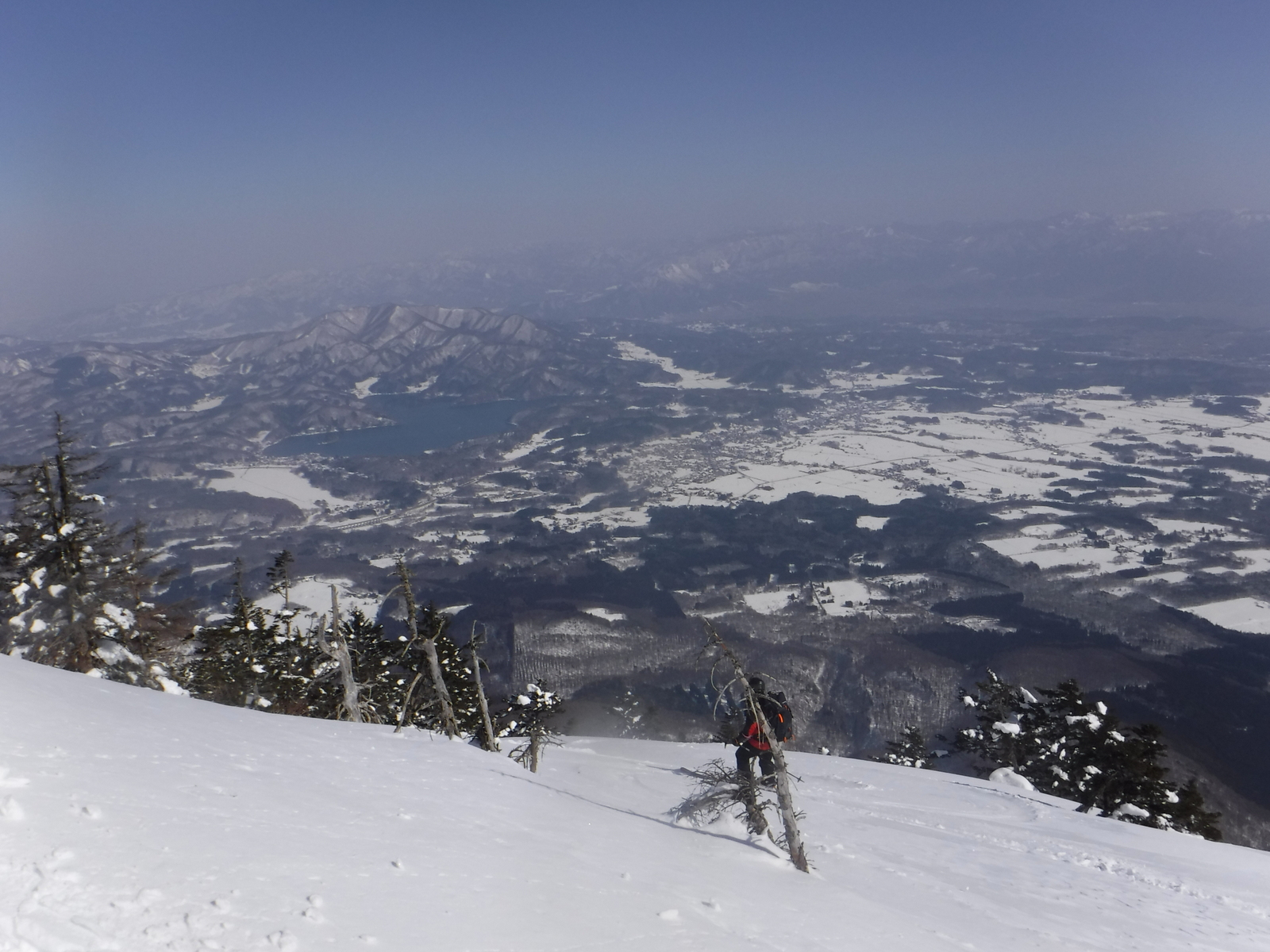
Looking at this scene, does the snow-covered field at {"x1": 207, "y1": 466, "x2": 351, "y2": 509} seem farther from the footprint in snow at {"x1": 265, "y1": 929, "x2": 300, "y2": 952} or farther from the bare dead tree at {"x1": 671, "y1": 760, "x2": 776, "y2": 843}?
the footprint in snow at {"x1": 265, "y1": 929, "x2": 300, "y2": 952}

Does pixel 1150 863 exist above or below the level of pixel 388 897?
below

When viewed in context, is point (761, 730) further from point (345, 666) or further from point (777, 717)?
point (345, 666)

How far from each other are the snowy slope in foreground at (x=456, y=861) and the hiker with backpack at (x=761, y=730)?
150 centimetres

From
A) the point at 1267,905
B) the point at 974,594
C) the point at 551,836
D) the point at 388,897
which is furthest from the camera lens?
the point at 974,594

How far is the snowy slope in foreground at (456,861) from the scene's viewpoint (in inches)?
263

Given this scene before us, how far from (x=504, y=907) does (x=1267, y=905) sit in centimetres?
1536

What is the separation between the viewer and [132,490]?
534 ft

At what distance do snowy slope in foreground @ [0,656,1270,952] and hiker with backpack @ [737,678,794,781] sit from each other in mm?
1497

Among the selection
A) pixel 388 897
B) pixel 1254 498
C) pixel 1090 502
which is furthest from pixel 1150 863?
pixel 1254 498

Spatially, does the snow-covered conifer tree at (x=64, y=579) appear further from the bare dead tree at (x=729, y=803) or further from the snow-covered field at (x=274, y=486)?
the snow-covered field at (x=274, y=486)

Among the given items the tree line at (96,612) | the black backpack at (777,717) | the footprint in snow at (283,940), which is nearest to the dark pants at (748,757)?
the black backpack at (777,717)

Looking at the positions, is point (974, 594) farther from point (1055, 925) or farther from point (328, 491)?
point (328, 491)

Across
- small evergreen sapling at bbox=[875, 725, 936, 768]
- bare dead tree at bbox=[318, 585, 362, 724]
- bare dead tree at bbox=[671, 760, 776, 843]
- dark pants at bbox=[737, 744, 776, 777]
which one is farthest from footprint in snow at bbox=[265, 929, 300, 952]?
small evergreen sapling at bbox=[875, 725, 936, 768]

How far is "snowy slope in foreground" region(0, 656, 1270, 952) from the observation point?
6.68 metres
